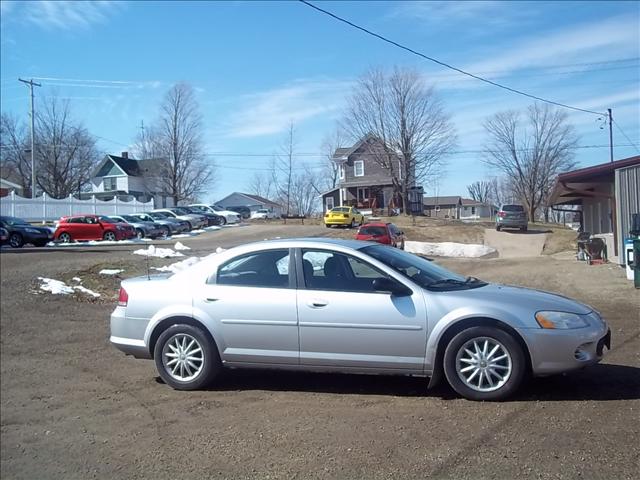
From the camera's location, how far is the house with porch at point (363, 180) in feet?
177

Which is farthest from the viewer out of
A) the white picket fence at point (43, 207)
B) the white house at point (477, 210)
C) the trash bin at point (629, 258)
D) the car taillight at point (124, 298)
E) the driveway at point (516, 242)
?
the white house at point (477, 210)

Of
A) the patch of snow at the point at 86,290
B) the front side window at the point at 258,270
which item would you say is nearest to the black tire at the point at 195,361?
the front side window at the point at 258,270

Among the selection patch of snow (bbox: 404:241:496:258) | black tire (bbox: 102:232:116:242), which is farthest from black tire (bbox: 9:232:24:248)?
patch of snow (bbox: 404:241:496:258)

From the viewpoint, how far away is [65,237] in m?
30.1

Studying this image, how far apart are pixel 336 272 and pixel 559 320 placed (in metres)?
2.08

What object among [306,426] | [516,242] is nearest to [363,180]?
[516,242]

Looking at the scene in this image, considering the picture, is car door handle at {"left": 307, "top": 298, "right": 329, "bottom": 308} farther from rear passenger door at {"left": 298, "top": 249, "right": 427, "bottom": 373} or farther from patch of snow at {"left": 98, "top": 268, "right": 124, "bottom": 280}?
patch of snow at {"left": 98, "top": 268, "right": 124, "bottom": 280}

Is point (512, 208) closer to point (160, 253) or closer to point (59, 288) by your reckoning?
point (160, 253)

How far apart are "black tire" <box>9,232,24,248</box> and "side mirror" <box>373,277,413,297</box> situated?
978 inches

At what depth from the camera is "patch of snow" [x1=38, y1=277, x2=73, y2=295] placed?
41.3ft

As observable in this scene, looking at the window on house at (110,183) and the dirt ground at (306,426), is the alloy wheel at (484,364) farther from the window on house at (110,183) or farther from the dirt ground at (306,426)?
the window on house at (110,183)

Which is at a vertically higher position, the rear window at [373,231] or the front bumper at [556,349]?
the rear window at [373,231]

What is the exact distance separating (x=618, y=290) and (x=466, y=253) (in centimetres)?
1649

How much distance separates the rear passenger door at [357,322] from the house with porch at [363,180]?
46.5 m
